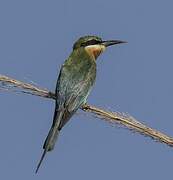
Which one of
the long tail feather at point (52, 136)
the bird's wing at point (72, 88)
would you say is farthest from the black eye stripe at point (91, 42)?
the long tail feather at point (52, 136)

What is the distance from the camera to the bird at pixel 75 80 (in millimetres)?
3021

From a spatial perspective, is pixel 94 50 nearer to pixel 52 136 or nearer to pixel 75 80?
pixel 75 80

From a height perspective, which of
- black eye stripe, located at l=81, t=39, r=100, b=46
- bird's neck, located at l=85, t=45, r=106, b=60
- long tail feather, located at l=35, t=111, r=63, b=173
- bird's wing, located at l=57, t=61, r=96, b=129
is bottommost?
long tail feather, located at l=35, t=111, r=63, b=173

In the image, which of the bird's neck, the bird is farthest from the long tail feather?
the bird's neck

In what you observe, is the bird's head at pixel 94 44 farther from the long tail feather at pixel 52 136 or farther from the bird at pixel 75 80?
the long tail feather at pixel 52 136

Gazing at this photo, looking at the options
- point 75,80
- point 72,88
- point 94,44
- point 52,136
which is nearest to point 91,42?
point 94,44

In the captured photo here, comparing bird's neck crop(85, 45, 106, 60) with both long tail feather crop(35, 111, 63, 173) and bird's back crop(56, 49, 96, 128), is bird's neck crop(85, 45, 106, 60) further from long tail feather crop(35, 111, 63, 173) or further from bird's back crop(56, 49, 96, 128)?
long tail feather crop(35, 111, 63, 173)

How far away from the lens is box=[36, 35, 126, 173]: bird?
3.02m

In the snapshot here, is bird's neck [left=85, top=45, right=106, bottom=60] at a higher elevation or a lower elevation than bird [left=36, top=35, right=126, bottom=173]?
higher

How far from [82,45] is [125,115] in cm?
203

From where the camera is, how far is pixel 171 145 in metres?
1.83

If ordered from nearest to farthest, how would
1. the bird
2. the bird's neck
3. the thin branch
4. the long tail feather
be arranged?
the thin branch, the long tail feather, the bird, the bird's neck

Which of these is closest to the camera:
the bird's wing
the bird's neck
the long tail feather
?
the long tail feather

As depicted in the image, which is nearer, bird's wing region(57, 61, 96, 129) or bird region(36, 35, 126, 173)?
bird region(36, 35, 126, 173)
